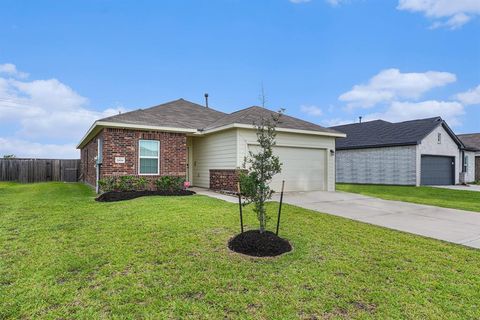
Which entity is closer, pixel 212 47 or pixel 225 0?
pixel 225 0

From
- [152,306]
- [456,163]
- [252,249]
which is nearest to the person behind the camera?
[152,306]

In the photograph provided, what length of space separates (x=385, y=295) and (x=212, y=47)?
13.7 metres

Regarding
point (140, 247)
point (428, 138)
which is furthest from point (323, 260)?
point (428, 138)

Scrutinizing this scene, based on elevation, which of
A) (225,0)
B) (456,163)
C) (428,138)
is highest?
(225,0)

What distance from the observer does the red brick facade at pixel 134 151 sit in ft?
36.7

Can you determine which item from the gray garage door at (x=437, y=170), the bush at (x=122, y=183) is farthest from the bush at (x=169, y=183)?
the gray garage door at (x=437, y=170)

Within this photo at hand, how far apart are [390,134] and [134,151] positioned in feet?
57.9

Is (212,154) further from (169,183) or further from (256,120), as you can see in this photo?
(256,120)

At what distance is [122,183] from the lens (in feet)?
37.0

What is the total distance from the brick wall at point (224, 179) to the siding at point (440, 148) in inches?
532

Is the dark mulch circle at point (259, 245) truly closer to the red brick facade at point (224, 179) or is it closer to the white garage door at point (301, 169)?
the red brick facade at point (224, 179)

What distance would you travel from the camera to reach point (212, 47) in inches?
576

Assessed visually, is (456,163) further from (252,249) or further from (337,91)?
(252,249)

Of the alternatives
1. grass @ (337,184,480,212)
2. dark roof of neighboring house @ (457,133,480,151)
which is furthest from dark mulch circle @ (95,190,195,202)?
dark roof of neighboring house @ (457,133,480,151)
